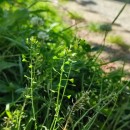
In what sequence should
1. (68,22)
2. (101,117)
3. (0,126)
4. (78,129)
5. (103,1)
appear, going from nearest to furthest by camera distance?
(0,126), (78,129), (101,117), (68,22), (103,1)

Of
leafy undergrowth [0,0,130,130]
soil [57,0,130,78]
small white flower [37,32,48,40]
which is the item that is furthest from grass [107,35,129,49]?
small white flower [37,32,48,40]

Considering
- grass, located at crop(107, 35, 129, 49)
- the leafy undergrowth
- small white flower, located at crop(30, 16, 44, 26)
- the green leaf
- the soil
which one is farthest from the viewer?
grass, located at crop(107, 35, 129, 49)

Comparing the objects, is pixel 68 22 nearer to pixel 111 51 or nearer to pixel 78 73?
pixel 111 51

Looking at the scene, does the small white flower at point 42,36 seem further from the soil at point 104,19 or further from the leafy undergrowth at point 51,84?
the soil at point 104,19

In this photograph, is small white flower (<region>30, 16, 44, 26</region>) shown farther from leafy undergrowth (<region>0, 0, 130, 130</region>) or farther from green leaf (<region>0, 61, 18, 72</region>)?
green leaf (<region>0, 61, 18, 72</region>)

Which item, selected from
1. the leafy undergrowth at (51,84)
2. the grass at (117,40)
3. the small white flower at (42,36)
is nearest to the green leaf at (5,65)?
the leafy undergrowth at (51,84)

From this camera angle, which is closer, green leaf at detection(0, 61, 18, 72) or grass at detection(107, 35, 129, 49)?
green leaf at detection(0, 61, 18, 72)

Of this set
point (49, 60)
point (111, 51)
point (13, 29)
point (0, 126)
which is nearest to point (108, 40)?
point (111, 51)
